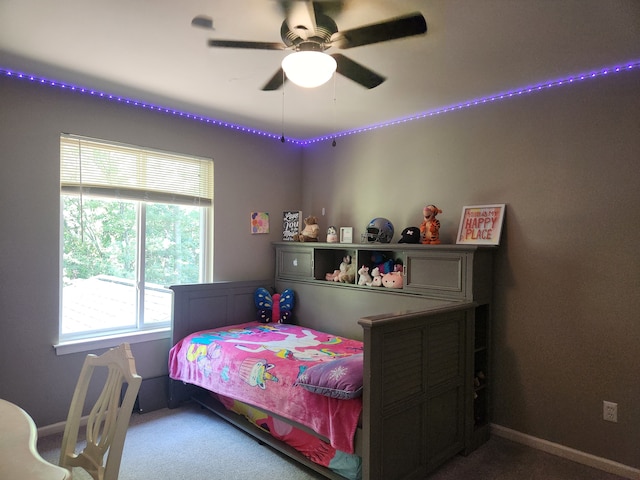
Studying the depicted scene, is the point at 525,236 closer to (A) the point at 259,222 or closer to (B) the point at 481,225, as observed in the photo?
(B) the point at 481,225

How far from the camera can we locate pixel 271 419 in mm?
2676

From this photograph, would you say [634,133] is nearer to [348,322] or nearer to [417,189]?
[417,189]

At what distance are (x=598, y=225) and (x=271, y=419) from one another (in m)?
2.39

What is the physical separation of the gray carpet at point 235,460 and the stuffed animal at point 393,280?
1.21m

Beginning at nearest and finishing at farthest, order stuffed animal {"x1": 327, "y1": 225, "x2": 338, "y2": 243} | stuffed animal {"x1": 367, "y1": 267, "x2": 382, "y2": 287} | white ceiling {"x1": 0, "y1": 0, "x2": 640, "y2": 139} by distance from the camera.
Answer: white ceiling {"x1": 0, "y1": 0, "x2": 640, "y2": 139}, stuffed animal {"x1": 367, "y1": 267, "x2": 382, "y2": 287}, stuffed animal {"x1": 327, "y1": 225, "x2": 338, "y2": 243}

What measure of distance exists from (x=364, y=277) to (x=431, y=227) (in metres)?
0.68

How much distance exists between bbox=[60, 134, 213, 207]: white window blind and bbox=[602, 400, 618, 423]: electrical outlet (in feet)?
10.7

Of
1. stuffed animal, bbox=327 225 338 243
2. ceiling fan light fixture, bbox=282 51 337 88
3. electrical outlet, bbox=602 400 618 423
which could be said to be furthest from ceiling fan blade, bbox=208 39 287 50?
electrical outlet, bbox=602 400 618 423

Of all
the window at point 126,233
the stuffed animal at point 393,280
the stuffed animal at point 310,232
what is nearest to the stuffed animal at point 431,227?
the stuffed animal at point 393,280

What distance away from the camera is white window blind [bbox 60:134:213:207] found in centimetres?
297

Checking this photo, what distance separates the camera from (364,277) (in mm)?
3371

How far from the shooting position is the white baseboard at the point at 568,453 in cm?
244

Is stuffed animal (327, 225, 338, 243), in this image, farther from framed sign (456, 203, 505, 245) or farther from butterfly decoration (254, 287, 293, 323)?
framed sign (456, 203, 505, 245)

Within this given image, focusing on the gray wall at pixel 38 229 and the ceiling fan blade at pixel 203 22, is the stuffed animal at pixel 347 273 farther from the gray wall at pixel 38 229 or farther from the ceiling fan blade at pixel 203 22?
the ceiling fan blade at pixel 203 22
